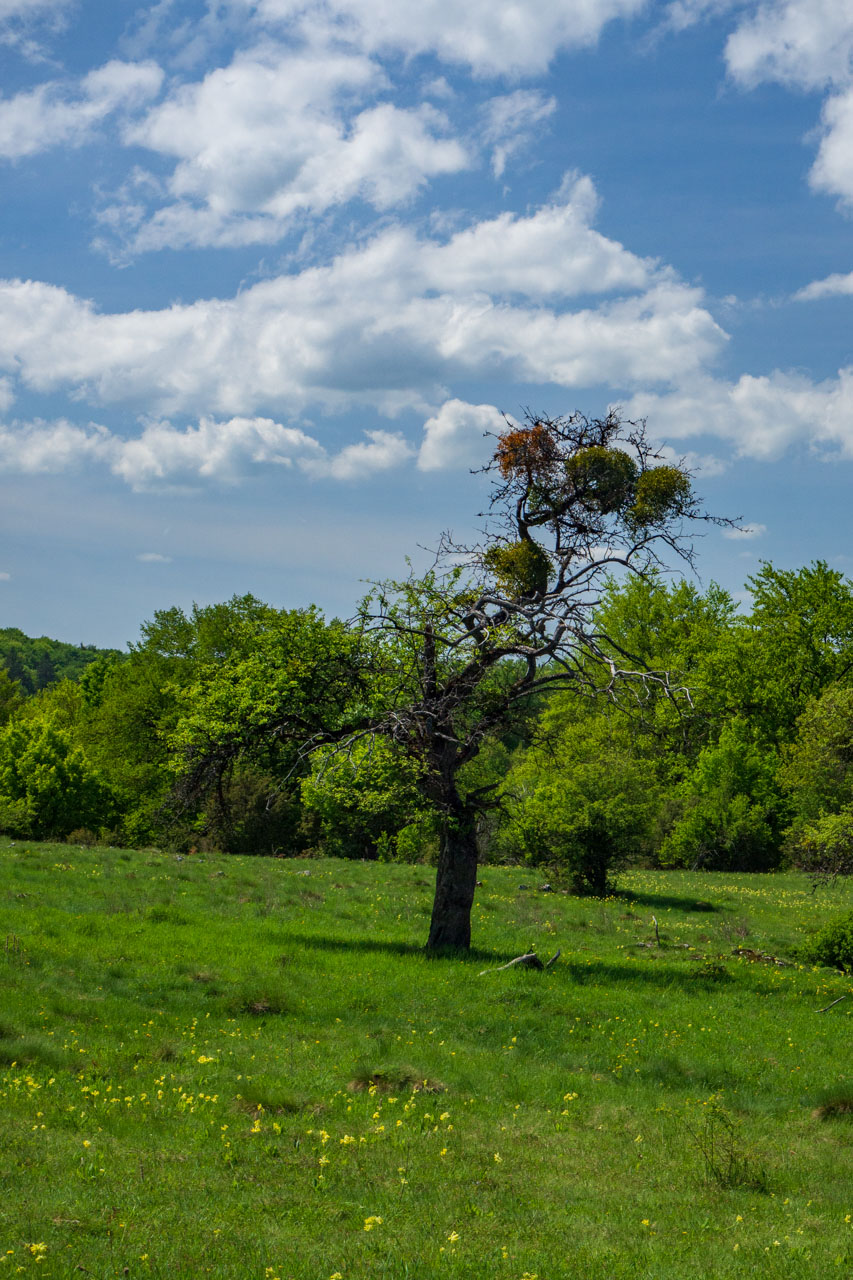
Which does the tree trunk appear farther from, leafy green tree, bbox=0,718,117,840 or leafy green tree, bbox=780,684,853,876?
leafy green tree, bbox=0,718,117,840

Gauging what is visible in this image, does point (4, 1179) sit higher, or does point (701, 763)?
point (701, 763)

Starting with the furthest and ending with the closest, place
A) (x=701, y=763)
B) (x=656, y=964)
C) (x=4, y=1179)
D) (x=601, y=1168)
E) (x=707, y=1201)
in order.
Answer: (x=701, y=763) → (x=656, y=964) → (x=601, y=1168) → (x=707, y=1201) → (x=4, y=1179)

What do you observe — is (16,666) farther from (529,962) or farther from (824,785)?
(529,962)

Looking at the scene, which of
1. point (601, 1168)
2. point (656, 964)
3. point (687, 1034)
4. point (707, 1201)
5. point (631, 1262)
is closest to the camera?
point (631, 1262)

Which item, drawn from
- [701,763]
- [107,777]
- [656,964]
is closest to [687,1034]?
[656,964]

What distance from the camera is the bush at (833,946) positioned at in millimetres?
21297

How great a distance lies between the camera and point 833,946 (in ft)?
70.7

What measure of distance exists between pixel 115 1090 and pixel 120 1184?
2684 millimetres

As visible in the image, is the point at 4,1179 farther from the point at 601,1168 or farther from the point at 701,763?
the point at 701,763

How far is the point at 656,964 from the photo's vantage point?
66.4ft

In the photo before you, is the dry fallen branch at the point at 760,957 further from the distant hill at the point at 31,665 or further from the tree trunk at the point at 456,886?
the distant hill at the point at 31,665

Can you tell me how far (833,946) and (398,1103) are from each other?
1474 cm

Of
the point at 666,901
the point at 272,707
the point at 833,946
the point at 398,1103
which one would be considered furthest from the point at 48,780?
the point at 398,1103

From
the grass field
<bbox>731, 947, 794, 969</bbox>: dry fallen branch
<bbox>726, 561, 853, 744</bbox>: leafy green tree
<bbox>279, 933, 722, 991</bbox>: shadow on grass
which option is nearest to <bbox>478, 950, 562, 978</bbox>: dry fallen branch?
<bbox>279, 933, 722, 991</bbox>: shadow on grass
